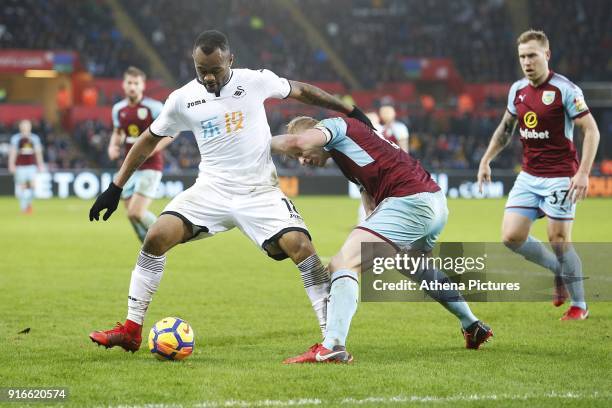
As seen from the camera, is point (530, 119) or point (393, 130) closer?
point (530, 119)

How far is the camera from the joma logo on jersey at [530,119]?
24.9ft

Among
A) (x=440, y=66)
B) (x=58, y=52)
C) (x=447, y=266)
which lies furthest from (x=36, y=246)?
(x=440, y=66)

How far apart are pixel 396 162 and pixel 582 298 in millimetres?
2586

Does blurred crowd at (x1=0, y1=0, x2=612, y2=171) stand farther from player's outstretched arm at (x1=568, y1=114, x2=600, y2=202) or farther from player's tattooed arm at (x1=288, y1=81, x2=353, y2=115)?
player's tattooed arm at (x1=288, y1=81, x2=353, y2=115)

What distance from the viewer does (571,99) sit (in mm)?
7363

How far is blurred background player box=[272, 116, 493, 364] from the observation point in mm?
5496

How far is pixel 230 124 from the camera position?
605 centimetres

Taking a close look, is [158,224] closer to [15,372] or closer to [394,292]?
[15,372]

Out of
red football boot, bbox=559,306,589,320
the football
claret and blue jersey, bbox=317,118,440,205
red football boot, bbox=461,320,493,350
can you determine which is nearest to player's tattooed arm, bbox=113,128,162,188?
the football

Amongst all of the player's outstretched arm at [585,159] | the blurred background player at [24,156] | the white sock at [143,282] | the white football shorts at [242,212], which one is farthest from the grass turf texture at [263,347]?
the blurred background player at [24,156]

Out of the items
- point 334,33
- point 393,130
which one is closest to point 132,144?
point 393,130

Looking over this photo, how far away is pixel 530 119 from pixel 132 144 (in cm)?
535

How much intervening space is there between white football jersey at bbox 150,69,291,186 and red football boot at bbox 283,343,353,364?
120 centimetres

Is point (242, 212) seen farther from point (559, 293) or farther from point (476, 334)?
point (559, 293)
